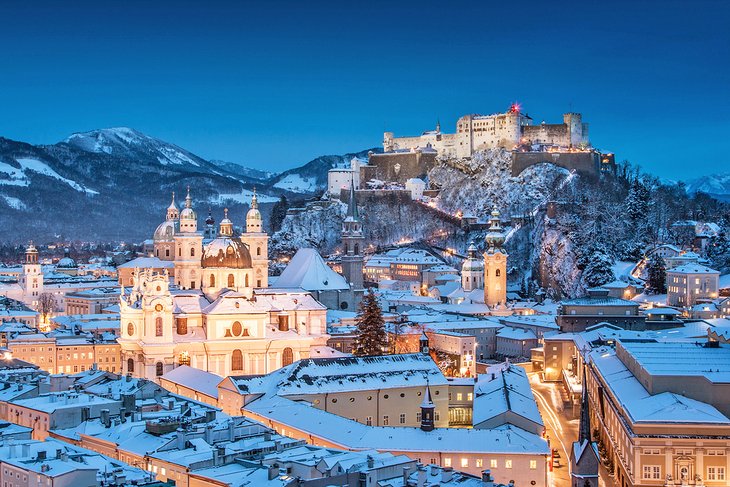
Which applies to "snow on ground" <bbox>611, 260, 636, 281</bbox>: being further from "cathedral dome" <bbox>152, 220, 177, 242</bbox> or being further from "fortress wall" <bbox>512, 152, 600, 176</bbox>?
"cathedral dome" <bbox>152, 220, 177, 242</bbox>

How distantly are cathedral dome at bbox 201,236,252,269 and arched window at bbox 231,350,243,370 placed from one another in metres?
7.69

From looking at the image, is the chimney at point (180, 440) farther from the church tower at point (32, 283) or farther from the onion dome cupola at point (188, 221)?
the church tower at point (32, 283)

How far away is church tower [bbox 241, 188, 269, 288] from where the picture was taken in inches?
3041

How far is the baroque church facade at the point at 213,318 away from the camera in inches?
2505

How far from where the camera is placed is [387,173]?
442 feet

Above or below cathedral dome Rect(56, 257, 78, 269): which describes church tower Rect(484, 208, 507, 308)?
below

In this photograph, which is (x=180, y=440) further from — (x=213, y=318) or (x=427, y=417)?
(x=213, y=318)

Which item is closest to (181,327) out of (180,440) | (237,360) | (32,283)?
(237,360)

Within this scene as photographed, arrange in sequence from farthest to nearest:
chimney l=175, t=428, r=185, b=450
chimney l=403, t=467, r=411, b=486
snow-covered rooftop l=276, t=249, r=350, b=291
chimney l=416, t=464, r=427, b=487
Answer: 1. snow-covered rooftop l=276, t=249, r=350, b=291
2. chimney l=175, t=428, r=185, b=450
3. chimney l=403, t=467, r=411, b=486
4. chimney l=416, t=464, r=427, b=487

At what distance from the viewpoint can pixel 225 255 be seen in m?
71.4

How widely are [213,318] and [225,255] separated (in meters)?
7.44

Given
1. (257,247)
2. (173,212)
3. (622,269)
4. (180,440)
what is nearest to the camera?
(180,440)

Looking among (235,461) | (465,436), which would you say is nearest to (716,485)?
(465,436)

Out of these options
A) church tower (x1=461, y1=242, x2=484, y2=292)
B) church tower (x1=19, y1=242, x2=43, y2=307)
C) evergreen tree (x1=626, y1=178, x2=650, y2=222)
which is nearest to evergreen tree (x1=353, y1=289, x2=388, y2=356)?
church tower (x1=461, y1=242, x2=484, y2=292)
